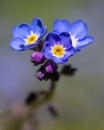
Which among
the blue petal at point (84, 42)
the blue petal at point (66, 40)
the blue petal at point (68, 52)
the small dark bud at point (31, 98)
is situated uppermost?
the blue petal at point (66, 40)

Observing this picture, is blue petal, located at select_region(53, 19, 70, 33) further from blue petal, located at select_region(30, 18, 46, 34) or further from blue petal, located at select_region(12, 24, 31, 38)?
blue petal, located at select_region(12, 24, 31, 38)

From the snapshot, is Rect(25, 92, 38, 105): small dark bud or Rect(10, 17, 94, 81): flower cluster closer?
Rect(10, 17, 94, 81): flower cluster

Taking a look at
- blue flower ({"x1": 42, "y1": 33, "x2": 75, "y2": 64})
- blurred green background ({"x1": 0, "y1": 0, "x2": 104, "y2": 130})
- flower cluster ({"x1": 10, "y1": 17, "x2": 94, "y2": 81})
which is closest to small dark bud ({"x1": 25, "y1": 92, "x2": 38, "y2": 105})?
blurred green background ({"x1": 0, "y1": 0, "x2": 104, "y2": 130})

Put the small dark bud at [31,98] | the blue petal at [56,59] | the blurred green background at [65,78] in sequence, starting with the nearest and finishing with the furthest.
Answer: the blue petal at [56,59], the small dark bud at [31,98], the blurred green background at [65,78]

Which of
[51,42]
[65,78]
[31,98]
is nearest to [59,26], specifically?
[51,42]

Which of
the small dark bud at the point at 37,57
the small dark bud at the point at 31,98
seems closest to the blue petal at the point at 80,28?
the small dark bud at the point at 37,57

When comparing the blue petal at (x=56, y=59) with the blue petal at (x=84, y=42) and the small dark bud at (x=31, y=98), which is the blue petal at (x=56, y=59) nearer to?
the blue petal at (x=84, y=42)
